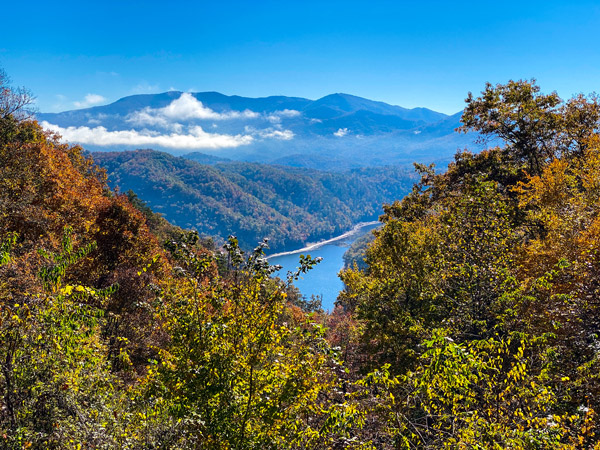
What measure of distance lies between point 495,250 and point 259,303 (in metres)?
7.44

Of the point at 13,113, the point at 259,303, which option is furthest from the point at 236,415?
the point at 13,113

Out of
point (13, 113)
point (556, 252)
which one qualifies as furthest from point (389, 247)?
point (13, 113)

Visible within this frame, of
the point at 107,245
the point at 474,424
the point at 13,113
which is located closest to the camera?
the point at 474,424

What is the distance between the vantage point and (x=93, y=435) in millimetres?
6137

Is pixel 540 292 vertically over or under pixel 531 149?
under

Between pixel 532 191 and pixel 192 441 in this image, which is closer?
pixel 192 441

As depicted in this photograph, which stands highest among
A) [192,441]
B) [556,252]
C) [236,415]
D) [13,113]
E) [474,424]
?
[13,113]

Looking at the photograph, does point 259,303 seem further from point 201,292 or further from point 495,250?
point 495,250

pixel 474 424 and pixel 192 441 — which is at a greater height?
pixel 474 424

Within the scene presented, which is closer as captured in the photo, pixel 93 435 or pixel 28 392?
pixel 93 435

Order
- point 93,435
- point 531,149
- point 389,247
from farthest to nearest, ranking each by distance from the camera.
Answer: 1. point 531,149
2. point 389,247
3. point 93,435

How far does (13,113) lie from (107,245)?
1685 centimetres

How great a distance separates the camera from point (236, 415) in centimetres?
665

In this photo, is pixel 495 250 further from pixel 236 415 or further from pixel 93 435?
pixel 93 435
